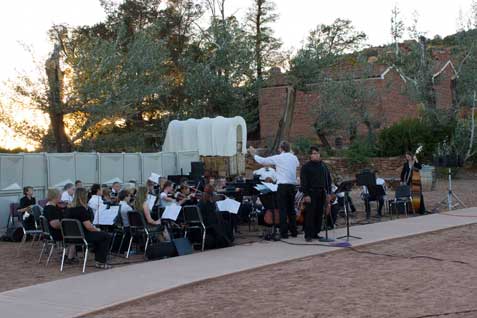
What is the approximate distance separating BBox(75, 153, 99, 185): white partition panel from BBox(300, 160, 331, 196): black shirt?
9196 mm

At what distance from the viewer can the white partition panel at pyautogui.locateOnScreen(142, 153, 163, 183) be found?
22.4m

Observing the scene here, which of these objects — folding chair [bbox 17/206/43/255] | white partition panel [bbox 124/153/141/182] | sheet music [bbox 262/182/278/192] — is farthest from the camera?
white partition panel [bbox 124/153/141/182]

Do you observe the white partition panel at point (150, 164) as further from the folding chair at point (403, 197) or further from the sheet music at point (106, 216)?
the sheet music at point (106, 216)

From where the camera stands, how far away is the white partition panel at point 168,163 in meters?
Answer: 23.3

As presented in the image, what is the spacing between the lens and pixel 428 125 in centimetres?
3206

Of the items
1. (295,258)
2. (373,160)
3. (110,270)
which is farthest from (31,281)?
(373,160)

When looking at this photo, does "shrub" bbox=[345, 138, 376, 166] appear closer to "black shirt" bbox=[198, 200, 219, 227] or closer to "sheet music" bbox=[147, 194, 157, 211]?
"black shirt" bbox=[198, 200, 219, 227]

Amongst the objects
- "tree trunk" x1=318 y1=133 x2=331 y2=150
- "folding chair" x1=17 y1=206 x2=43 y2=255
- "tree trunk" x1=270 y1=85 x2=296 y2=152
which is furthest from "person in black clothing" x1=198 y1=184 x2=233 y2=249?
"tree trunk" x1=318 y1=133 x2=331 y2=150

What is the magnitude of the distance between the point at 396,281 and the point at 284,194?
14.2 ft

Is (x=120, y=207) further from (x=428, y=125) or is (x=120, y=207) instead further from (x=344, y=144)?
(x=344, y=144)

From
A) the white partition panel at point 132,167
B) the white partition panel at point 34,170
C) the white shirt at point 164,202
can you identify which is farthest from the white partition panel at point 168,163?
the white shirt at point 164,202

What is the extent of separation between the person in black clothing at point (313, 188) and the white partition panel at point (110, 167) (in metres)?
9.39

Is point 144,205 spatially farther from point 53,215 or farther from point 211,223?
point 53,215

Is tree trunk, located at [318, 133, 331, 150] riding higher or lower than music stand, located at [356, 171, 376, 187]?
higher
